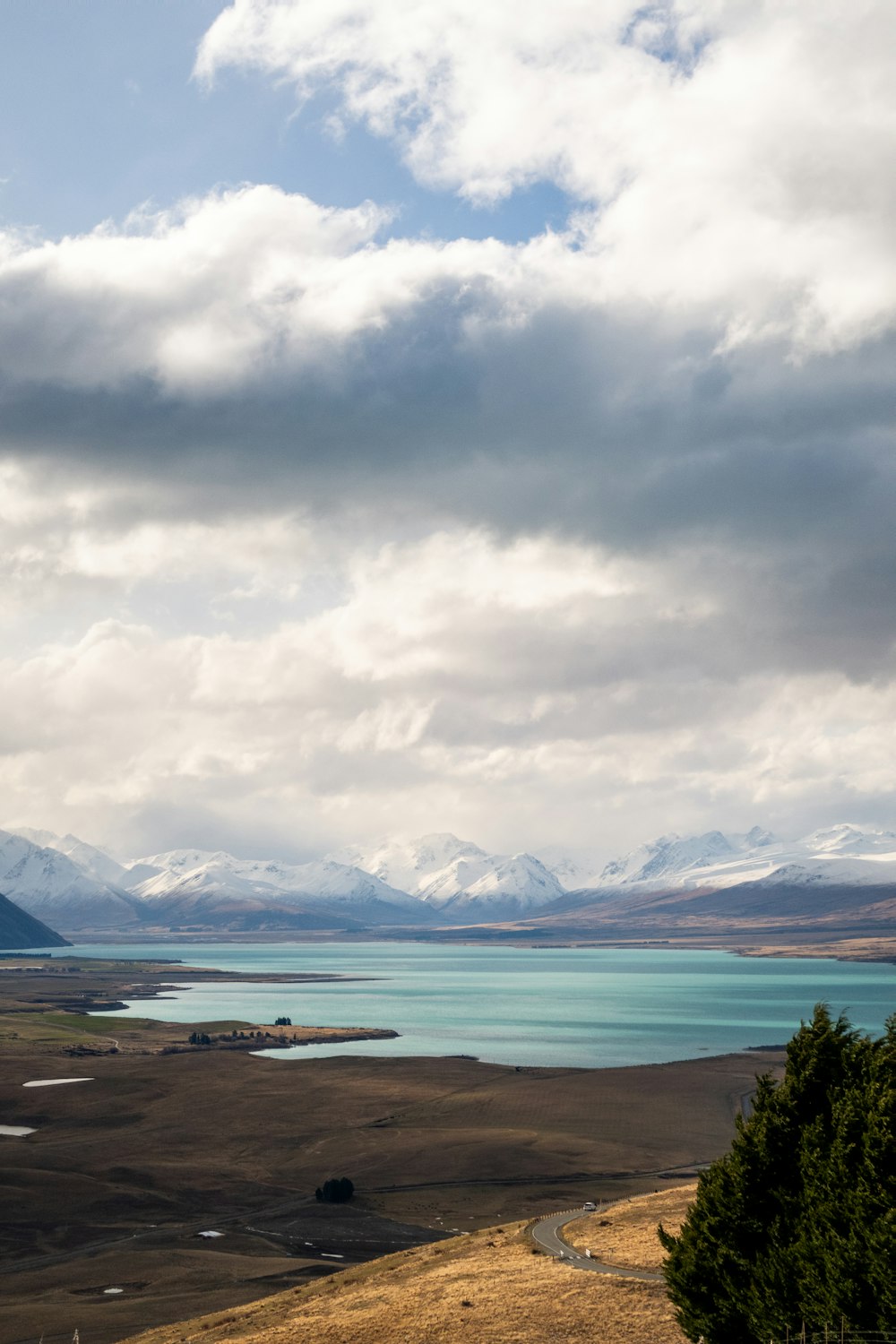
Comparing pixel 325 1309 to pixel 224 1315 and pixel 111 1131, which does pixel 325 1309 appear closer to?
pixel 224 1315

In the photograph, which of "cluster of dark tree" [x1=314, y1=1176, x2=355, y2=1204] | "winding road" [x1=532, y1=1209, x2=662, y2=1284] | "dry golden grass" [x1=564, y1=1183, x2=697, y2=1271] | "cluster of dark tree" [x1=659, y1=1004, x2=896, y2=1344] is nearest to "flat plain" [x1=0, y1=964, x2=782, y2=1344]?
"cluster of dark tree" [x1=314, y1=1176, x2=355, y2=1204]

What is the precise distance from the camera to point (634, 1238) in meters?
55.6

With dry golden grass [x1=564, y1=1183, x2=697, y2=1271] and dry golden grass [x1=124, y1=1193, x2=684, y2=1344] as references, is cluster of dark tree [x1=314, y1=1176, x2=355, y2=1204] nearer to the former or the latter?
dry golden grass [x1=564, y1=1183, x2=697, y2=1271]

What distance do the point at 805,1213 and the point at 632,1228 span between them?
27.9 meters

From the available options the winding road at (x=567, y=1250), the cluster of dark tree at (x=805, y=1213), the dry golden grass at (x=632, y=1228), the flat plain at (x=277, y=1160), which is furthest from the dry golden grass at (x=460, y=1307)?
the flat plain at (x=277, y=1160)

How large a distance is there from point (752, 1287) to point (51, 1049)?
164246mm

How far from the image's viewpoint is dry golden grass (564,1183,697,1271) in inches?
2030

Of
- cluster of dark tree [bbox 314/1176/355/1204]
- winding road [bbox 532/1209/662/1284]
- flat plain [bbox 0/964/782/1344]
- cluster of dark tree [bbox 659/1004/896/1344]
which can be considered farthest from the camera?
cluster of dark tree [bbox 314/1176/355/1204]

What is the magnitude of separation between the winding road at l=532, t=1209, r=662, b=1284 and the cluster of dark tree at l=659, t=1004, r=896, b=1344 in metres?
12.3

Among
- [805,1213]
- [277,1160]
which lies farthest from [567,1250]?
[277,1160]

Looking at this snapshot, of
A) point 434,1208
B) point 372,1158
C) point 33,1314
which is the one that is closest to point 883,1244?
point 33,1314

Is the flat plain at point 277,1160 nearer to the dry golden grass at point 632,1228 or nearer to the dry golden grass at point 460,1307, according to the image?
the dry golden grass at point 632,1228

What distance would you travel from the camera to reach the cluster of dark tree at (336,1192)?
90562 mm

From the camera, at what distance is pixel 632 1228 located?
2299 inches
